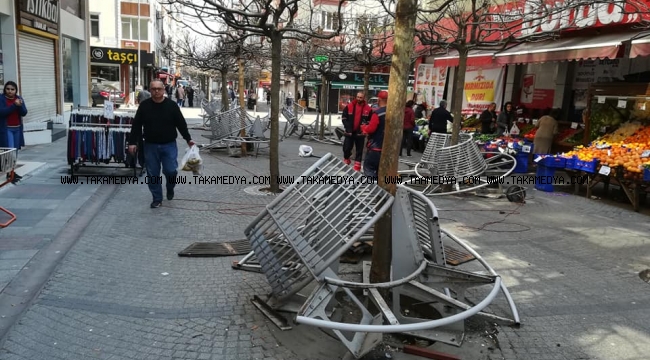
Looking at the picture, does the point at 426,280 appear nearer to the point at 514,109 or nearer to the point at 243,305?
the point at 243,305

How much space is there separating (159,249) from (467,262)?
344 cm

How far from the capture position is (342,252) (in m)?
3.53

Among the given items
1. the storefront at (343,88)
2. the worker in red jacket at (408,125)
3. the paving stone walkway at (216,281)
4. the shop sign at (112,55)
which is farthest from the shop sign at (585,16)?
the shop sign at (112,55)

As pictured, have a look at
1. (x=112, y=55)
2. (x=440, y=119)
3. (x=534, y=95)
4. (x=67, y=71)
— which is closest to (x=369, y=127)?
(x=440, y=119)

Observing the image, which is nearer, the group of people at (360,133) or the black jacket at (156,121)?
the black jacket at (156,121)

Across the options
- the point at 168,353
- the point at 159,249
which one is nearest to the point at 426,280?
the point at 168,353

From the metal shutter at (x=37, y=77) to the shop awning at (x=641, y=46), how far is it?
1396 centimetres

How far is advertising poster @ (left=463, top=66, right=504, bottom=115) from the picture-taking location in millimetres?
15711

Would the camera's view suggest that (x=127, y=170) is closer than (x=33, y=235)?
No

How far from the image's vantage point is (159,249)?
5.55 meters

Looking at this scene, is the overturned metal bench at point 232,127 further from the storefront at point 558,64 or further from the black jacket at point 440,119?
the storefront at point 558,64

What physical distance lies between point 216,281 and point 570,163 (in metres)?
7.56

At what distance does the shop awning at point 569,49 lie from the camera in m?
9.74

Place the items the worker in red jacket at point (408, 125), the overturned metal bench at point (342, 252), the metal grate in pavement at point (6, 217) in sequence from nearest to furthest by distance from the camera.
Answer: the overturned metal bench at point (342, 252)
the metal grate in pavement at point (6, 217)
the worker in red jacket at point (408, 125)
